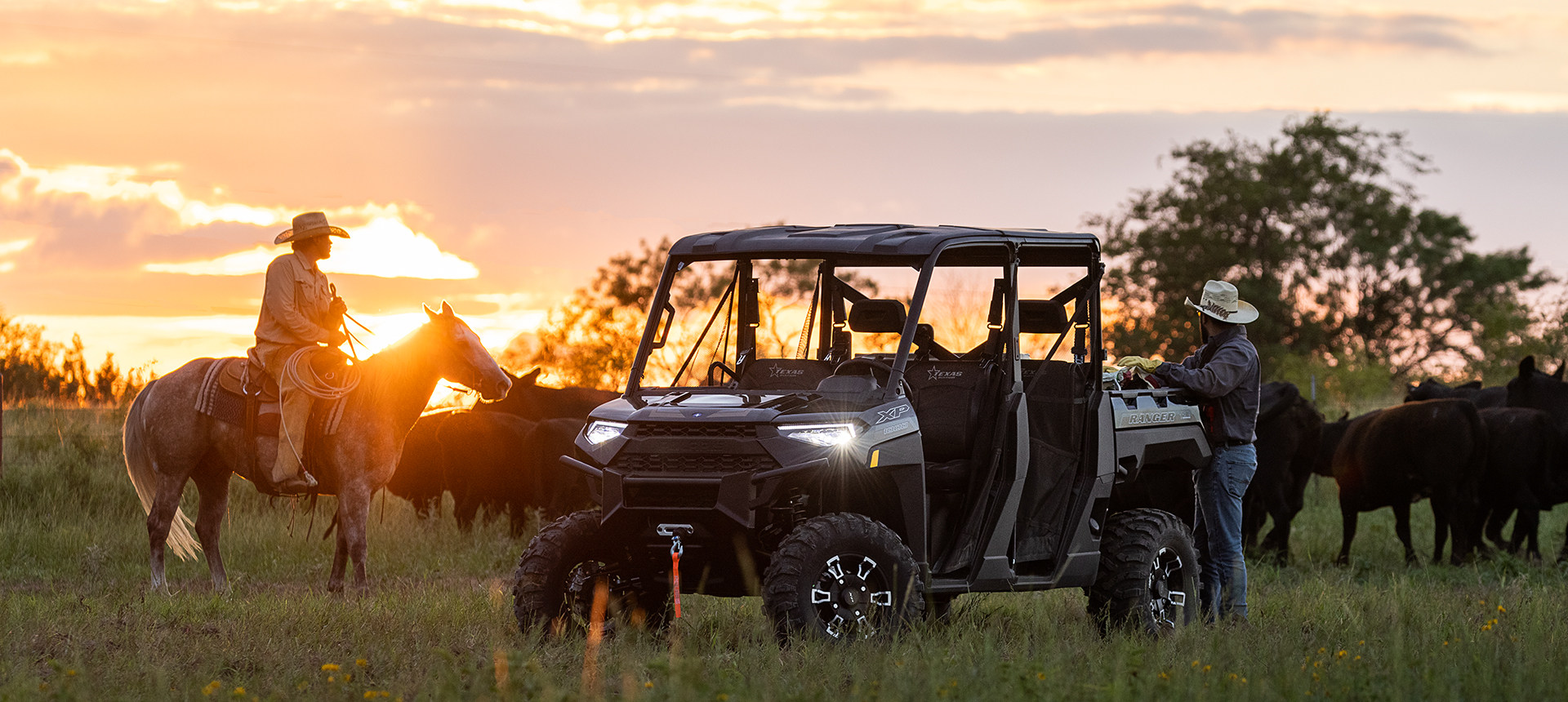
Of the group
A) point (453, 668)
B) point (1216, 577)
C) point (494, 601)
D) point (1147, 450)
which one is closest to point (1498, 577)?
point (1216, 577)

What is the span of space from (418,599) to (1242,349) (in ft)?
19.4

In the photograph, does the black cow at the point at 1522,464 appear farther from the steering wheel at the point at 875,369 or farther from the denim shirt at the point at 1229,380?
the steering wheel at the point at 875,369

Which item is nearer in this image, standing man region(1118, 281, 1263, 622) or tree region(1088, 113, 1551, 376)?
standing man region(1118, 281, 1263, 622)

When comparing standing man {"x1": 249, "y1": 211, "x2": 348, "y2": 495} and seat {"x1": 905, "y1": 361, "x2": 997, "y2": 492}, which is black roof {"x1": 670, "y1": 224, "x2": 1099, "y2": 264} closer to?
seat {"x1": 905, "y1": 361, "x2": 997, "y2": 492}

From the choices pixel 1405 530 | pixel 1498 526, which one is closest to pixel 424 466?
pixel 1405 530

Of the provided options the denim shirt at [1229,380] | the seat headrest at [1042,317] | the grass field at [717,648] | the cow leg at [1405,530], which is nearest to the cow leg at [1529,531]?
the cow leg at [1405,530]

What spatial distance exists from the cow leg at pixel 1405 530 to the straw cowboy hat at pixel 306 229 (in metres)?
11.4

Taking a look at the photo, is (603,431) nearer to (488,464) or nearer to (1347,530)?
(488,464)

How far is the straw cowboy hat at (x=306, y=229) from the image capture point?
13.6 m

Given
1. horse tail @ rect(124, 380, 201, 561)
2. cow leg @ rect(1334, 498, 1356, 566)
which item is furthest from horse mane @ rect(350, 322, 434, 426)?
cow leg @ rect(1334, 498, 1356, 566)

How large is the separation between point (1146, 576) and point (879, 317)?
2.36m

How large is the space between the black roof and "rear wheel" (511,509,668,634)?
1.71 m

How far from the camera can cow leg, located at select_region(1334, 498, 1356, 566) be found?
57.1 feet

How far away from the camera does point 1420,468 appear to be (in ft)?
57.6
